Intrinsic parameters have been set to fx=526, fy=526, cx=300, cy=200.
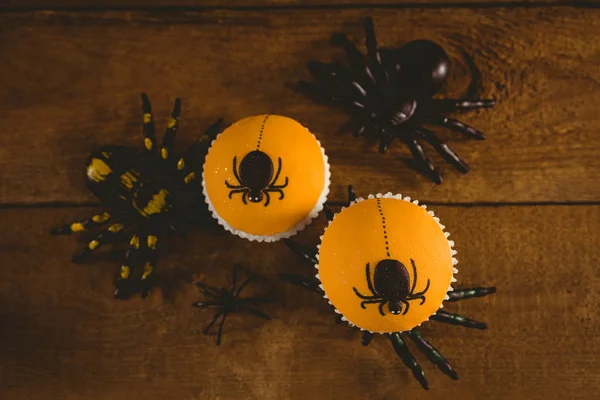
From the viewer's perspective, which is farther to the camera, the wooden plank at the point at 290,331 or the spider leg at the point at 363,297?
the wooden plank at the point at 290,331

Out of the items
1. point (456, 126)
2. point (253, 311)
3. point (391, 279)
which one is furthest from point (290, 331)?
point (456, 126)

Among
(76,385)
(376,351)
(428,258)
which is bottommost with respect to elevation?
(76,385)

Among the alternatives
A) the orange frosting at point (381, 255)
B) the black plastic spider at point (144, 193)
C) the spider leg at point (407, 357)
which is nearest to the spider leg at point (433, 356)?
the spider leg at point (407, 357)

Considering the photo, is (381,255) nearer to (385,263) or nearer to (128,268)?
(385,263)

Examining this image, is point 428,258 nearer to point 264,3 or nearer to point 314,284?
point 314,284

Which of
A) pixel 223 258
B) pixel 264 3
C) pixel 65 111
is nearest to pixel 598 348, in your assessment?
pixel 223 258

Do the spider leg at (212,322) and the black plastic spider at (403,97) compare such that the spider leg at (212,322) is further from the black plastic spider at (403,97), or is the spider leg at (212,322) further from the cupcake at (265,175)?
the black plastic spider at (403,97)
